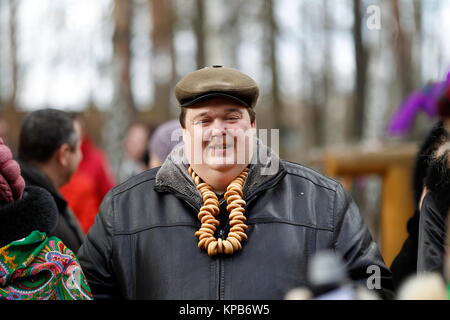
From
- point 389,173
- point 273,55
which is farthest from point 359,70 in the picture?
point 389,173

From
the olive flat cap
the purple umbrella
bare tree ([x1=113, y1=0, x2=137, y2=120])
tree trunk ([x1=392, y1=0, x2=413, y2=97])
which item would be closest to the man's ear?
the olive flat cap

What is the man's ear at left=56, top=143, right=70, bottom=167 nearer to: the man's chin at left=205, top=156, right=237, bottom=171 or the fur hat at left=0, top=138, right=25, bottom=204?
the fur hat at left=0, top=138, right=25, bottom=204

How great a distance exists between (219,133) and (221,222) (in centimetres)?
36

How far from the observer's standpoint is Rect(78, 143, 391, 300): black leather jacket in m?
2.85

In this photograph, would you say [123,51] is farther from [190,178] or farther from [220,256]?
[220,256]

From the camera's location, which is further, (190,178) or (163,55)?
(163,55)

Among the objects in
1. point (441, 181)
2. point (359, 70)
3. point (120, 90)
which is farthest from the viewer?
point (359, 70)

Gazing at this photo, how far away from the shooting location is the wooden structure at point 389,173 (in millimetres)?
7191

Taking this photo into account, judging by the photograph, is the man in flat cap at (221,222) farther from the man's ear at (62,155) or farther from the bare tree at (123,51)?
the bare tree at (123,51)

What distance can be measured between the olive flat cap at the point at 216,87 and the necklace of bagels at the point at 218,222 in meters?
0.33

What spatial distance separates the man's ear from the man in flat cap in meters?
1.49

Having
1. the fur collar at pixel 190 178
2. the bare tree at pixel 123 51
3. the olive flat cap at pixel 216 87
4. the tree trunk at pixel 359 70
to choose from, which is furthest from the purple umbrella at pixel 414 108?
the tree trunk at pixel 359 70

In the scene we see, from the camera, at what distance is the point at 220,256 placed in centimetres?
288
